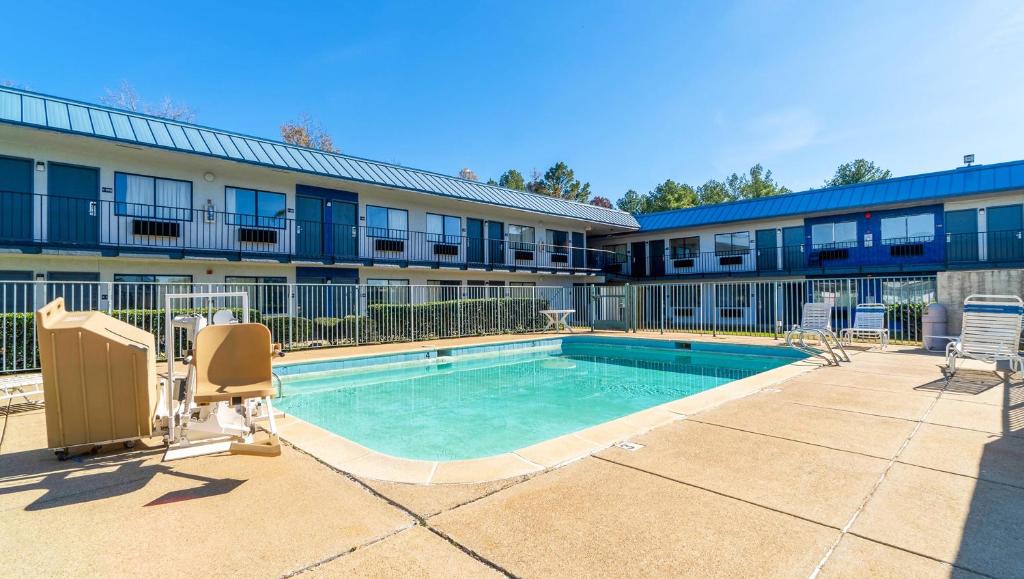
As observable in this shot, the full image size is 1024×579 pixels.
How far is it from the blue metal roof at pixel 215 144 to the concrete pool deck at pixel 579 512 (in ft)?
36.3

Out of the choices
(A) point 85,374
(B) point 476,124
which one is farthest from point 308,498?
(B) point 476,124

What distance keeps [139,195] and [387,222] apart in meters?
7.73

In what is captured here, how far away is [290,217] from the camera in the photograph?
15875 millimetres

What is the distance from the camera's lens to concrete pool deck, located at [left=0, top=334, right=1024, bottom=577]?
81.6 inches

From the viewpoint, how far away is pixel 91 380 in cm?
334

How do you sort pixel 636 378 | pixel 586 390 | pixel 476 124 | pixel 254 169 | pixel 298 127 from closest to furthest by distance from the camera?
1. pixel 586 390
2. pixel 636 378
3. pixel 254 169
4. pixel 476 124
5. pixel 298 127

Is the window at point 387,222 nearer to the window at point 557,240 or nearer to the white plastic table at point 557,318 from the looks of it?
the white plastic table at point 557,318

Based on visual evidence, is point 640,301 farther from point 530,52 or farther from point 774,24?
point 530,52

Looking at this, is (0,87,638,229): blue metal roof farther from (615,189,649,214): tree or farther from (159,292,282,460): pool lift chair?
(615,189,649,214): tree

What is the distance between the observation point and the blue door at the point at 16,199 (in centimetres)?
1120

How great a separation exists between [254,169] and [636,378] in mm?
13222

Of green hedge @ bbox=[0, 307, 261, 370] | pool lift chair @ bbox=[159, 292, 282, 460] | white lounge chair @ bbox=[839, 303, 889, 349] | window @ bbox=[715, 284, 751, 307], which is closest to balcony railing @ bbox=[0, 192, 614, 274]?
green hedge @ bbox=[0, 307, 261, 370]

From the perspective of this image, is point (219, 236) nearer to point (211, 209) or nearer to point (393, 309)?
point (211, 209)

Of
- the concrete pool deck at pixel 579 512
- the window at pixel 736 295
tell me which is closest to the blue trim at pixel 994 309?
the concrete pool deck at pixel 579 512
